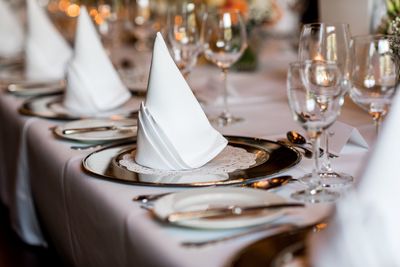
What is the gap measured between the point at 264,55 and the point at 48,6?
102 inches

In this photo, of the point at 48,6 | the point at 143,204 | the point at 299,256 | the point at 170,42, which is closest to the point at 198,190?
the point at 143,204

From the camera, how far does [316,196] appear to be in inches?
47.0

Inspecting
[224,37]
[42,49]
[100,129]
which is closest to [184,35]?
[224,37]

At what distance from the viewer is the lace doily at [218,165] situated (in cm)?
137

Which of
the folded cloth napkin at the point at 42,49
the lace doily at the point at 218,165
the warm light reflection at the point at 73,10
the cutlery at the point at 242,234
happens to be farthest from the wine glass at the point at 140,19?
the cutlery at the point at 242,234

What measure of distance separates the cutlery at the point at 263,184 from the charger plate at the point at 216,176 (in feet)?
0.04

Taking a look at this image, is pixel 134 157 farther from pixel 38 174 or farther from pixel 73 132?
pixel 38 174

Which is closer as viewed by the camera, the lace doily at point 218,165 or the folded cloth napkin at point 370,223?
the folded cloth napkin at point 370,223

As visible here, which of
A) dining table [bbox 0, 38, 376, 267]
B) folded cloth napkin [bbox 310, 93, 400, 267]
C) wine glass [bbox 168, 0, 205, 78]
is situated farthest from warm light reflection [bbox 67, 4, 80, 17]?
folded cloth napkin [bbox 310, 93, 400, 267]

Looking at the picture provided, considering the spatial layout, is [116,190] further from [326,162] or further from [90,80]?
[90,80]

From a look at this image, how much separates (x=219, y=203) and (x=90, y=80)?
42.5 inches

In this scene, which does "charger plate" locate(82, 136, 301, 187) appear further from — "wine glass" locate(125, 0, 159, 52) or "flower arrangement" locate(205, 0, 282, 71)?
"wine glass" locate(125, 0, 159, 52)

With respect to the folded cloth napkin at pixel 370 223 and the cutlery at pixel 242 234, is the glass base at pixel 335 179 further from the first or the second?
the folded cloth napkin at pixel 370 223

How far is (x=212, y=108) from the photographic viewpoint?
217cm
